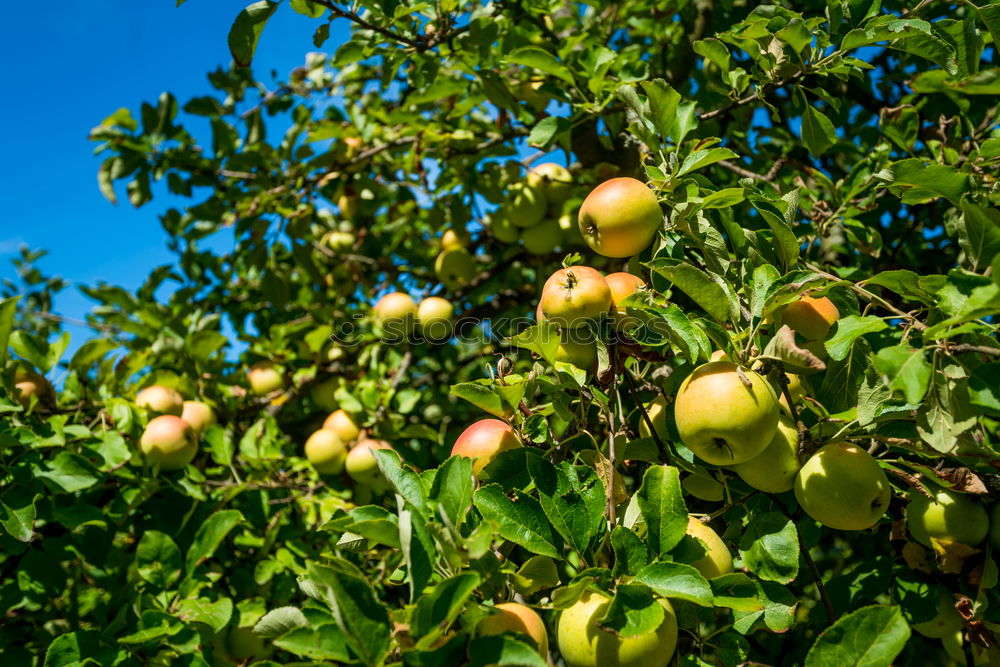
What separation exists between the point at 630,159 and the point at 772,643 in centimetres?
197

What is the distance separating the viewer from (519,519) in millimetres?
1064

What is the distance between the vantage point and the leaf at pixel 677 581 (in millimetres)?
901

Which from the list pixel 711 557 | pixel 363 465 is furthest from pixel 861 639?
pixel 363 465

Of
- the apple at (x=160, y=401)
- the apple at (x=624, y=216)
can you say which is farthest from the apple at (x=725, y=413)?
the apple at (x=160, y=401)

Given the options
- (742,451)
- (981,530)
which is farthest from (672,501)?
(981,530)

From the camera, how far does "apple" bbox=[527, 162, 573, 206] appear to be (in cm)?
262

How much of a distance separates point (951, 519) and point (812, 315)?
499 millimetres

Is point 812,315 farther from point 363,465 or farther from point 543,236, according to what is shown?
point 363,465

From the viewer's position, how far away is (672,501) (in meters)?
1.03

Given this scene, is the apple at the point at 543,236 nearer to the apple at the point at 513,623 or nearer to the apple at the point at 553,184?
the apple at the point at 553,184

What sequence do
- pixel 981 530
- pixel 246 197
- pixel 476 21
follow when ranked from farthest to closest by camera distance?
1. pixel 246 197
2. pixel 476 21
3. pixel 981 530

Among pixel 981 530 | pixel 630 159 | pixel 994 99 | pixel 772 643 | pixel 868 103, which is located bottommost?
pixel 772 643

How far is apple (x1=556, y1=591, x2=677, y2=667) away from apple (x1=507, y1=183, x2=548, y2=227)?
180cm

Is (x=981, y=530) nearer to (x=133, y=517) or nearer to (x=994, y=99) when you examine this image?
(x=994, y=99)
